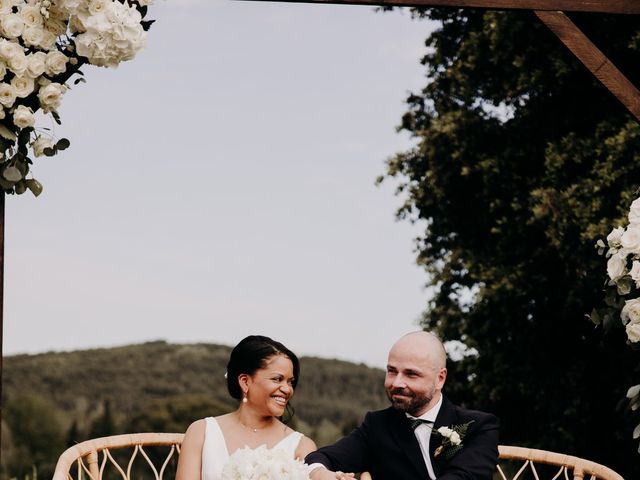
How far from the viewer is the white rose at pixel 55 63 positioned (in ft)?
13.6

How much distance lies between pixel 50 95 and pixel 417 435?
203 cm

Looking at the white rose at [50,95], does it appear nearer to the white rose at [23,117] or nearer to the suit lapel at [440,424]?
the white rose at [23,117]

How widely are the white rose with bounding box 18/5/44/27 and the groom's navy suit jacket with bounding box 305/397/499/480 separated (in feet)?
6.81

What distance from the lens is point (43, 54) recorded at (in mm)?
4156

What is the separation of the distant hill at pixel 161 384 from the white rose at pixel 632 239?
914 centimetres

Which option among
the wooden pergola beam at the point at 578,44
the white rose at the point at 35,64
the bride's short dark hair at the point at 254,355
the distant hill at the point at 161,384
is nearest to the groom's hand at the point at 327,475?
the bride's short dark hair at the point at 254,355

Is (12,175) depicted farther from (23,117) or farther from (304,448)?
(304,448)

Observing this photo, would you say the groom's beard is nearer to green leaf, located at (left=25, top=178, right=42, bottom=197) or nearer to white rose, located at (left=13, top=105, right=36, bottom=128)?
green leaf, located at (left=25, top=178, right=42, bottom=197)

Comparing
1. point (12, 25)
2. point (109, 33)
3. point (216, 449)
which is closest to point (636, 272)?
point (216, 449)

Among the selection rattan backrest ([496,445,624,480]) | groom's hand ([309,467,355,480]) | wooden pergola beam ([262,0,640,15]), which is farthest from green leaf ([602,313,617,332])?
groom's hand ([309,467,355,480])

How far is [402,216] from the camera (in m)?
11.0

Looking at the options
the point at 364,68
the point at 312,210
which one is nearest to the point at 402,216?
the point at 312,210

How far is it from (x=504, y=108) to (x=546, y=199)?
1720 mm

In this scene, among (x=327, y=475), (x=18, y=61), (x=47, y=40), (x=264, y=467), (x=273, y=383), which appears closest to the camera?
(x=264, y=467)
